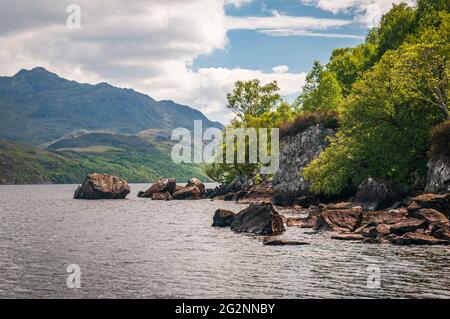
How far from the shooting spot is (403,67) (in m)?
68.9

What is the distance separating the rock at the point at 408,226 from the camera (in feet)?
156

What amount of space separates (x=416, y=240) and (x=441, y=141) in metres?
22.0

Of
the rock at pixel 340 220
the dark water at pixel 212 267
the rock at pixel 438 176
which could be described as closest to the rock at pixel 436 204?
the rock at pixel 340 220

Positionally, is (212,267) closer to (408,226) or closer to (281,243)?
(281,243)

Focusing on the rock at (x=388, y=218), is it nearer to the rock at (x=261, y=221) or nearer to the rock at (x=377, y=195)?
the rock at (x=261, y=221)

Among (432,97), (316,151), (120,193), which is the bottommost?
(120,193)

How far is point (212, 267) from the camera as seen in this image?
36469mm

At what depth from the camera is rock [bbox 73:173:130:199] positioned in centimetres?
14425

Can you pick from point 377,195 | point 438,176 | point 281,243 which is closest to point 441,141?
point 438,176

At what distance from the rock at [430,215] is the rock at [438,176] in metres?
10.9

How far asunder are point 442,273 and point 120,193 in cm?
12359

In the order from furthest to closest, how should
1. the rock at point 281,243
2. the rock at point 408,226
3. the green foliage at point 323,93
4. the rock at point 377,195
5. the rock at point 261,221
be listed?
the green foliage at point 323,93
the rock at point 377,195
the rock at point 261,221
the rock at point 408,226
the rock at point 281,243
